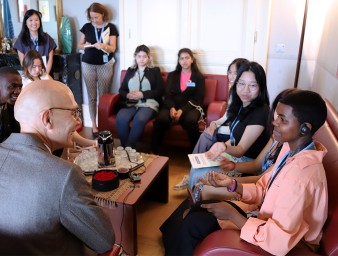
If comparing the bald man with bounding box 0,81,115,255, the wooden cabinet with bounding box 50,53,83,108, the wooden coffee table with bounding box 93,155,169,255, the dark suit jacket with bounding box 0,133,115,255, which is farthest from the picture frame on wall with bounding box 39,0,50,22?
the dark suit jacket with bounding box 0,133,115,255

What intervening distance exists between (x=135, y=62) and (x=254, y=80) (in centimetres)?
178

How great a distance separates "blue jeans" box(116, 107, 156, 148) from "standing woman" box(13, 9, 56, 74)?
1261mm

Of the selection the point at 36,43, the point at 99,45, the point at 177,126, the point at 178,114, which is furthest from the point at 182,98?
the point at 36,43

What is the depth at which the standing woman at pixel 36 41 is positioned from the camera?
12.2 feet

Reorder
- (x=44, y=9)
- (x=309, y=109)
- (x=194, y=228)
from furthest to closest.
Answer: (x=44, y=9), (x=194, y=228), (x=309, y=109)

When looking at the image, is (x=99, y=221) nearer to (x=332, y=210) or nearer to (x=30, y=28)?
(x=332, y=210)

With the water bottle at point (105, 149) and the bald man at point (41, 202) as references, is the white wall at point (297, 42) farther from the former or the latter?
the bald man at point (41, 202)

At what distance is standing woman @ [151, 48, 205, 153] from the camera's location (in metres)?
3.09

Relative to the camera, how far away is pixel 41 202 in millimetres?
947

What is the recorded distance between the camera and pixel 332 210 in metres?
1.21

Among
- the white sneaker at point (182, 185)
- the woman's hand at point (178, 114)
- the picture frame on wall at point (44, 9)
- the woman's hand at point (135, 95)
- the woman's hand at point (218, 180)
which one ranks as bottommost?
the white sneaker at point (182, 185)

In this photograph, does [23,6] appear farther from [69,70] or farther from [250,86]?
[250,86]

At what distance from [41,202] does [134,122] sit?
7.23 ft

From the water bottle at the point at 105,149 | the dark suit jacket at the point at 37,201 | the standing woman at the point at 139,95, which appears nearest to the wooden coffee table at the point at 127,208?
the water bottle at the point at 105,149
